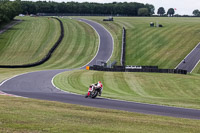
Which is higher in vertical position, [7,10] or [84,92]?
[7,10]

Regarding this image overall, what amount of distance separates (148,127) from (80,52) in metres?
69.7

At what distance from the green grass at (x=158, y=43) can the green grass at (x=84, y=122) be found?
53133 millimetres

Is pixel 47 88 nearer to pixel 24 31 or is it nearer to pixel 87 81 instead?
pixel 87 81

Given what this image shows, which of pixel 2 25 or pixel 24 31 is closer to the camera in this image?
pixel 24 31

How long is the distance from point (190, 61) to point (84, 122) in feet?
190

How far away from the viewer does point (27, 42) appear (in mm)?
95812

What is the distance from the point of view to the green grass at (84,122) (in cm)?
1463

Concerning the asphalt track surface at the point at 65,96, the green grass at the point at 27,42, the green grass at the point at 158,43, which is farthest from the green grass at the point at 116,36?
the green grass at the point at 27,42

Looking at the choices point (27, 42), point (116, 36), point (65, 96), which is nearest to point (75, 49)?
point (27, 42)

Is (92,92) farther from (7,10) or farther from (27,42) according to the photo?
(7,10)

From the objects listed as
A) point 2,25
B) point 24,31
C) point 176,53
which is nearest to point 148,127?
point 176,53

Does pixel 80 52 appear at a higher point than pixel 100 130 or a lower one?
lower

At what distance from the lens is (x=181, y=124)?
18078mm

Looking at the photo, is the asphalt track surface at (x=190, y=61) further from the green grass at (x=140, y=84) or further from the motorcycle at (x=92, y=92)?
the motorcycle at (x=92, y=92)
